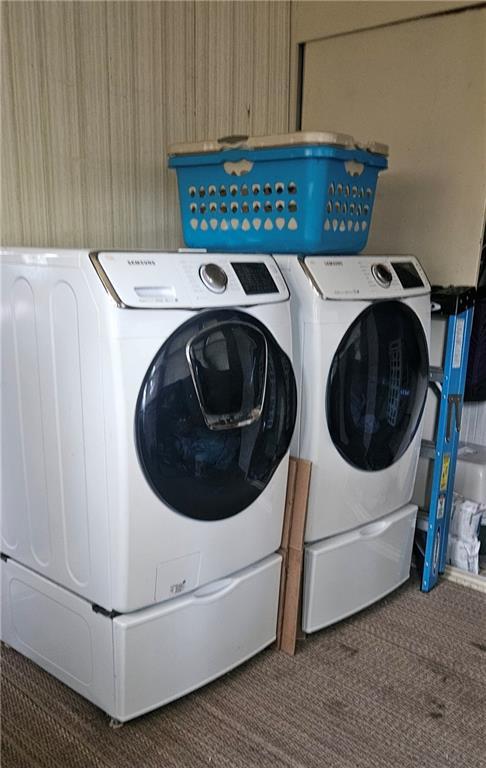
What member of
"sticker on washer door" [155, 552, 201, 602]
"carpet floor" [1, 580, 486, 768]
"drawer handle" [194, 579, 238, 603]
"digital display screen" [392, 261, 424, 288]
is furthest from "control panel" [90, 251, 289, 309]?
"carpet floor" [1, 580, 486, 768]

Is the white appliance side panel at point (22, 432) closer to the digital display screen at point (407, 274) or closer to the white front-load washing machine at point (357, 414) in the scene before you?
the white front-load washing machine at point (357, 414)

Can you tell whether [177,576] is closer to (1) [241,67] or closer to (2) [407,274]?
(2) [407,274]

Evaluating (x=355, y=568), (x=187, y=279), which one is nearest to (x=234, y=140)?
(x=187, y=279)

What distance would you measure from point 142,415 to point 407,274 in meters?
0.99

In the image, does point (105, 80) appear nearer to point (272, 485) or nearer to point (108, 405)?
point (108, 405)

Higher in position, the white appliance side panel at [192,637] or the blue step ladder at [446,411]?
the blue step ladder at [446,411]

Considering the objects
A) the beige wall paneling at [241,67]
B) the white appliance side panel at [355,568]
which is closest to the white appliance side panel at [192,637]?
the white appliance side panel at [355,568]

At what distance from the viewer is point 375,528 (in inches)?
79.2

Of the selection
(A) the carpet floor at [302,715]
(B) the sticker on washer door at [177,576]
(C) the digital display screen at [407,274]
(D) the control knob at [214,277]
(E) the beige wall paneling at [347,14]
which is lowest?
(A) the carpet floor at [302,715]

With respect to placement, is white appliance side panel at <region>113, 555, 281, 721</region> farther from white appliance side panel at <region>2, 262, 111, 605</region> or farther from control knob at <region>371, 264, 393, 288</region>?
control knob at <region>371, 264, 393, 288</region>

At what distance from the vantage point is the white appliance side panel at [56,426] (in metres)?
1.38

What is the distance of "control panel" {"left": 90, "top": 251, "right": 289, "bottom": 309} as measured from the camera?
4.32ft

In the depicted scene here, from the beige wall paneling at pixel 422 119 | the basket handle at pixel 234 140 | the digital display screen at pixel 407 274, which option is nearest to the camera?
the basket handle at pixel 234 140

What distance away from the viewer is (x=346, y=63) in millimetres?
2400
